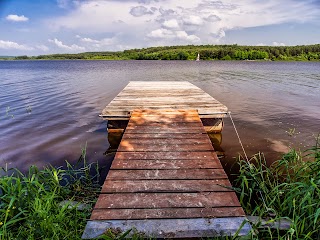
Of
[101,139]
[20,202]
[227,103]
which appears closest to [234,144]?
[101,139]

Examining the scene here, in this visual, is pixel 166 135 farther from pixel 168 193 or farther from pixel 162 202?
pixel 162 202

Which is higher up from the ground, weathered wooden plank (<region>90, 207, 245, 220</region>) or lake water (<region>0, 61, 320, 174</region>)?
weathered wooden plank (<region>90, 207, 245, 220</region>)

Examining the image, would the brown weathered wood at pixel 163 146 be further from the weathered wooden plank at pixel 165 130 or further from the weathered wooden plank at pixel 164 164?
the weathered wooden plank at pixel 165 130

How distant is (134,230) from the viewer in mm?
2420

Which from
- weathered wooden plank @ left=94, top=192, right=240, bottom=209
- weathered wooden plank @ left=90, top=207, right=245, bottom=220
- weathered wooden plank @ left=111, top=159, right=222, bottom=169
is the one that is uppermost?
weathered wooden plank @ left=111, top=159, right=222, bottom=169

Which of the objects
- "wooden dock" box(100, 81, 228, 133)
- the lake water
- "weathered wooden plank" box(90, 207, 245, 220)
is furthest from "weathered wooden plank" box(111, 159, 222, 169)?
"wooden dock" box(100, 81, 228, 133)

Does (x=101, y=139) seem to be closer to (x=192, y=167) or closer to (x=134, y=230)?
(x=192, y=167)

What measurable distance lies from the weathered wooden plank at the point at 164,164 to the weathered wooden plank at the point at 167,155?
0.34ft

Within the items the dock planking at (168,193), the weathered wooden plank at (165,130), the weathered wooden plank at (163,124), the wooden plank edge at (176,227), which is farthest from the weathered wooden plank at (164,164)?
the weathered wooden plank at (163,124)

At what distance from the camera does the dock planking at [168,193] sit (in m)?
2.49

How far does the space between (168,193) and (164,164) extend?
31.2 inches

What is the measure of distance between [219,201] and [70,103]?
1067 centimetres

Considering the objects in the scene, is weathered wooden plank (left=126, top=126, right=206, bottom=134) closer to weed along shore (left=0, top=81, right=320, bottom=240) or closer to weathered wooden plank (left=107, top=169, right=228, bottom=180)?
weed along shore (left=0, top=81, right=320, bottom=240)

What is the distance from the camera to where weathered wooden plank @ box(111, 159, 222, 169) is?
3.69 meters
